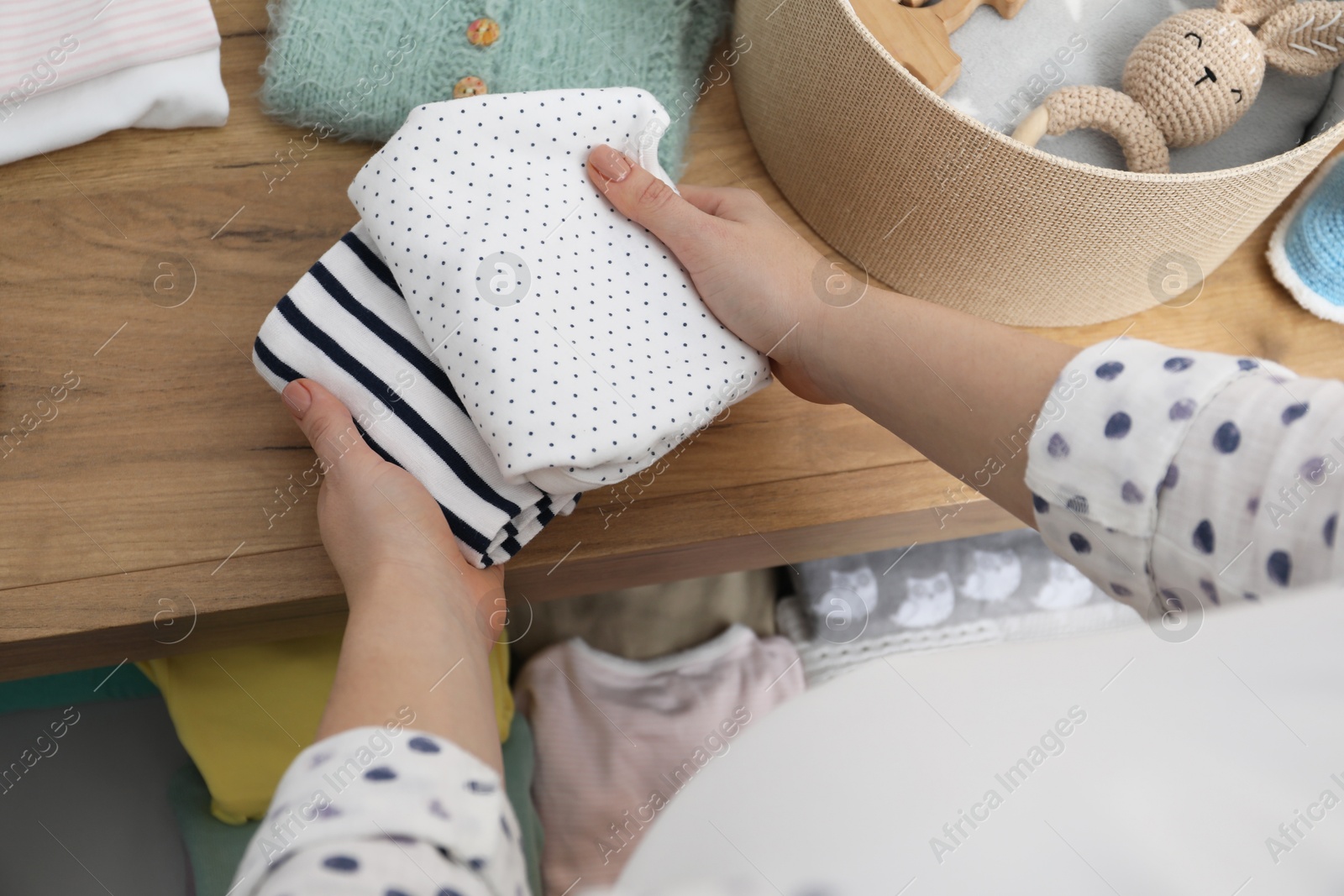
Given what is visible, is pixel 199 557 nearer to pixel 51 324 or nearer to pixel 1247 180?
pixel 51 324

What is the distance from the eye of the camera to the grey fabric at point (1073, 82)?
1.79ft

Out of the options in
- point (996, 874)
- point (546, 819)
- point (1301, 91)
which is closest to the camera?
point (996, 874)

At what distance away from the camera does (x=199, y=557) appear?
1.66 feet

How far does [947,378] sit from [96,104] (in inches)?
21.4

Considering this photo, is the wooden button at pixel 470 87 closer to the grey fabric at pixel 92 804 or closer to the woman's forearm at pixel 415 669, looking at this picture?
the woman's forearm at pixel 415 669

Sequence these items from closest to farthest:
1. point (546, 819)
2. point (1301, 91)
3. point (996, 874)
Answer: point (996, 874)
point (1301, 91)
point (546, 819)

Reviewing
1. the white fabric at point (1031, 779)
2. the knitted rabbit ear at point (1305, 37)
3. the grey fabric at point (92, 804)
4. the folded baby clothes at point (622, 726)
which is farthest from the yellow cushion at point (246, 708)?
the knitted rabbit ear at point (1305, 37)

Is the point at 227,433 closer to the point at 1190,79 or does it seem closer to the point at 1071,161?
the point at 1071,161

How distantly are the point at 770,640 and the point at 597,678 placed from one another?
167 mm

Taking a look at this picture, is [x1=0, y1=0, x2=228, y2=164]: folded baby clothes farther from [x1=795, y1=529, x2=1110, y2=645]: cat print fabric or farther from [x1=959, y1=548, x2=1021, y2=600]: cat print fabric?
[x1=959, y1=548, x2=1021, y2=600]: cat print fabric

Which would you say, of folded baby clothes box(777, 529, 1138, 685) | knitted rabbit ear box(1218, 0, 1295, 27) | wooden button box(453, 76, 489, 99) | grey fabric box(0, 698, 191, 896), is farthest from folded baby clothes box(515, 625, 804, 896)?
knitted rabbit ear box(1218, 0, 1295, 27)

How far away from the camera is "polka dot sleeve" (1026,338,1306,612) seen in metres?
0.32

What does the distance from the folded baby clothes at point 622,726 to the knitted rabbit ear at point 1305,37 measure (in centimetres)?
58

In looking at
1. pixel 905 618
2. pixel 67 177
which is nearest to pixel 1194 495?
pixel 905 618
